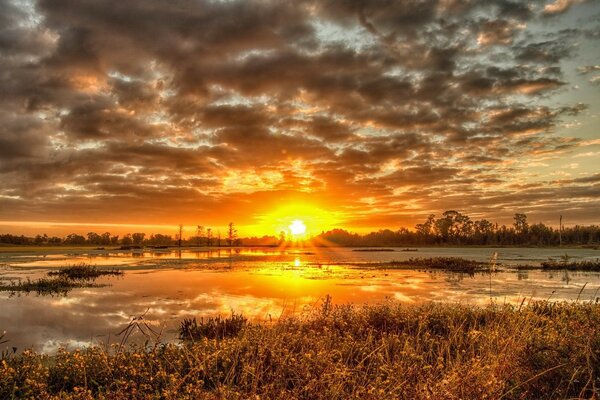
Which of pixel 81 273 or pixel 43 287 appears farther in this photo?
pixel 81 273

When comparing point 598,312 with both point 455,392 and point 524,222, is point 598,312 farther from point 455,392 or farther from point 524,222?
point 524,222

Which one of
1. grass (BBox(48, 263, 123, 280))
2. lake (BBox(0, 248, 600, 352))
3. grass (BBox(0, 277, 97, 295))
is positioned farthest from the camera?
grass (BBox(48, 263, 123, 280))

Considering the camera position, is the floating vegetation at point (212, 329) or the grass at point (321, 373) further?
the floating vegetation at point (212, 329)

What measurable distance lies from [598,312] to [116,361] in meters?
13.7

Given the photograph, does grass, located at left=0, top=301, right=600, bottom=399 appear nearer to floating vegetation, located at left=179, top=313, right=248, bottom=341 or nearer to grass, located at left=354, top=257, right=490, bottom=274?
floating vegetation, located at left=179, top=313, right=248, bottom=341

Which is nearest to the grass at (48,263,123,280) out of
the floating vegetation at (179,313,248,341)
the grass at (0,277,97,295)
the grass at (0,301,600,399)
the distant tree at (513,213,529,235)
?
the grass at (0,277,97,295)

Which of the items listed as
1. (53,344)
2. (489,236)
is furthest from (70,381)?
(489,236)

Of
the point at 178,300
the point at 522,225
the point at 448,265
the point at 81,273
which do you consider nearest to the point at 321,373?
the point at 178,300

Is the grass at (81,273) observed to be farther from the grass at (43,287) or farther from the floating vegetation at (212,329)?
the floating vegetation at (212,329)

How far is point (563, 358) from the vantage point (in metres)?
7.50

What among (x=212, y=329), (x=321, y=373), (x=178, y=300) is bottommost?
(x=178, y=300)

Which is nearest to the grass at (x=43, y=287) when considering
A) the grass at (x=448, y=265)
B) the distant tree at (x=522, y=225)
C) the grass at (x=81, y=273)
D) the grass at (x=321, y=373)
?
the grass at (x=81, y=273)

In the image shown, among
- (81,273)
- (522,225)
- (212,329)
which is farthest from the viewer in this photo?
(522,225)

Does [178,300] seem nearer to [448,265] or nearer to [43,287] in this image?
[43,287]
